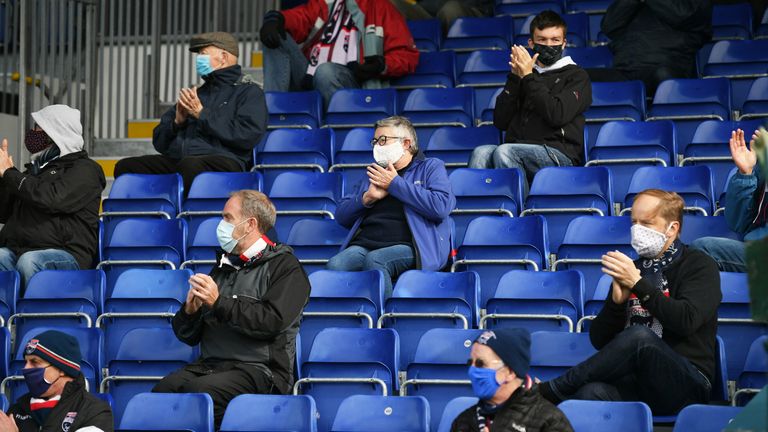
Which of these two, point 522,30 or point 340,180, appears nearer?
point 340,180

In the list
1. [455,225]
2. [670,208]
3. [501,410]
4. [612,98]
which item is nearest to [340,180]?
[455,225]

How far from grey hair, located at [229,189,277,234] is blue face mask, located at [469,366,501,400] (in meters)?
1.95

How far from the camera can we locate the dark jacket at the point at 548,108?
738 centimetres

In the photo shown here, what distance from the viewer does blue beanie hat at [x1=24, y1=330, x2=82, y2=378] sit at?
197 inches

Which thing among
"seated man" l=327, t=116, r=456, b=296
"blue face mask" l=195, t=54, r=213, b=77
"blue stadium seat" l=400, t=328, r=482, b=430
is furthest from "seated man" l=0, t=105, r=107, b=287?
"blue stadium seat" l=400, t=328, r=482, b=430

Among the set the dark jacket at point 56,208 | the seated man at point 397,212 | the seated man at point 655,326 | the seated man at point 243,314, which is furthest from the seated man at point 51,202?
the seated man at point 655,326

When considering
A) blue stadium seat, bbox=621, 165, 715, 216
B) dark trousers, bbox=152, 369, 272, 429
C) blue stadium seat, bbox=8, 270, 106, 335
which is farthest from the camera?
blue stadium seat, bbox=621, 165, 715, 216

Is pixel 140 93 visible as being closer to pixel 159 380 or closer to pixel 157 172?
pixel 157 172

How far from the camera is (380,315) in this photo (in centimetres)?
590

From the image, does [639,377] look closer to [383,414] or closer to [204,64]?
[383,414]

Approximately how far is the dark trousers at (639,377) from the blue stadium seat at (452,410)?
0.39 meters

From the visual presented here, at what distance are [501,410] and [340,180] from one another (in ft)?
11.8

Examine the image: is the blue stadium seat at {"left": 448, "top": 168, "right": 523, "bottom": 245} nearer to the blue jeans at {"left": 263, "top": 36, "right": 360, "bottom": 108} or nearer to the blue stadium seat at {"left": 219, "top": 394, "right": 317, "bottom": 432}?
the blue jeans at {"left": 263, "top": 36, "right": 360, "bottom": 108}

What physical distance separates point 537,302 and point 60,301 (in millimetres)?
2552
